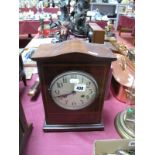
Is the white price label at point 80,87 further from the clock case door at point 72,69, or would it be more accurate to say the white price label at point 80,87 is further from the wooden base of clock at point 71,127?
the wooden base of clock at point 71,127

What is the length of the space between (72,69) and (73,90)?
3.3 inches

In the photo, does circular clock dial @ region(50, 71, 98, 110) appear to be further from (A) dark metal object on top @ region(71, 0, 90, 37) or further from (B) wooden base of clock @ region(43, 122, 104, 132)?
(A) dark metal object on top @ region(71, 0, 90, 37)

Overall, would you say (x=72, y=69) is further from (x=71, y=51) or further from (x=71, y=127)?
(x=71, y=127)

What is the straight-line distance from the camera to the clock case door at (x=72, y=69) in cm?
59

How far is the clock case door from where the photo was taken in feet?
1.95

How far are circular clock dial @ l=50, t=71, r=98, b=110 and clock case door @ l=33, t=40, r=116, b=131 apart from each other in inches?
0.6

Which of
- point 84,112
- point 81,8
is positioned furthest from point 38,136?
point 81,8

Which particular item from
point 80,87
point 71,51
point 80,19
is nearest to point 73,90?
point 80,87

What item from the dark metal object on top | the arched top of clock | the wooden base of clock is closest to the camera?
the arched top of clock

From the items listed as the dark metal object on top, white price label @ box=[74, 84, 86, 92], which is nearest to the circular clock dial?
white price label @ box=[74, 84, 86, 92]

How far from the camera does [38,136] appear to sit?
693mm

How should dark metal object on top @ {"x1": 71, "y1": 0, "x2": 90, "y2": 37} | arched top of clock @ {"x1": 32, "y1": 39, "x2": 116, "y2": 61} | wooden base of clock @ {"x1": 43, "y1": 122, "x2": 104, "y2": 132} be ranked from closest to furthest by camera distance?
arched top of clock @ {"x1": 32, "y1": 39, "x2": 116, "y2": 61}
wooden base of clock @ {"x1": 43, "y1": 122, "x2": 104, "y2": 132}
dark metal object on top @ {"x1": 71, "y1": 0, "x2": 90, "y2": 37}

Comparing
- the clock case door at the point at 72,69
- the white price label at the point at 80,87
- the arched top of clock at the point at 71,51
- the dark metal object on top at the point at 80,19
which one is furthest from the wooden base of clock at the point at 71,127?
the dark metal object on top at the point at 80,19
